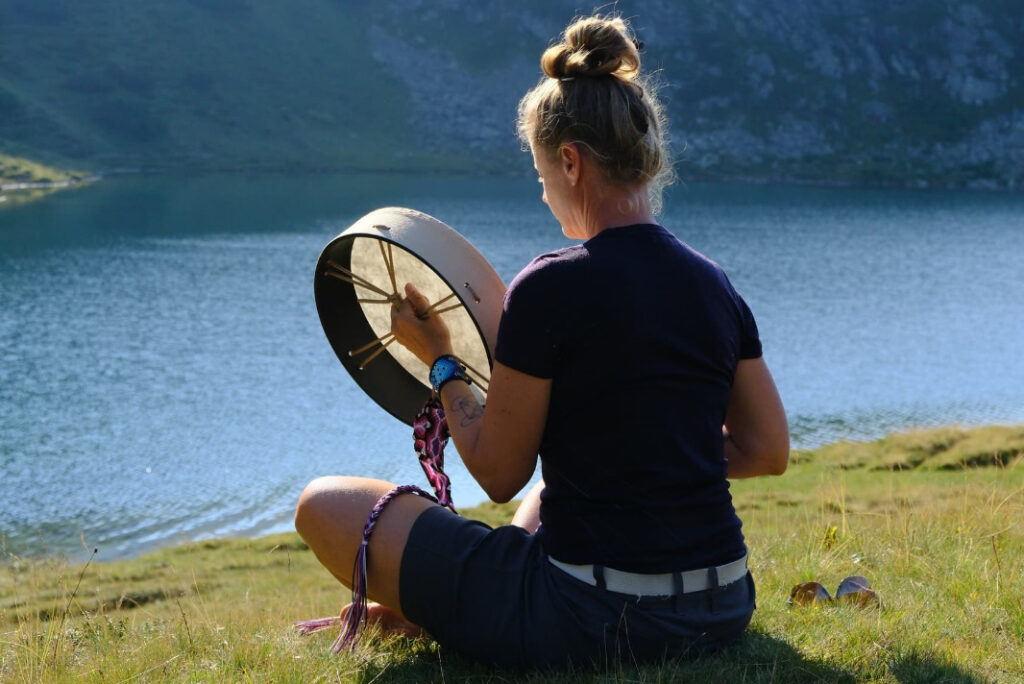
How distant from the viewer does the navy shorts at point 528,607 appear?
2.95 metres

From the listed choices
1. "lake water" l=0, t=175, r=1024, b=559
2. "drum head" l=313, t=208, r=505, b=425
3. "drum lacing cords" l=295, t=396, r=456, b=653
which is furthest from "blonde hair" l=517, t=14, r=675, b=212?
"lake water" l=0, t=175, r=1024, b=559

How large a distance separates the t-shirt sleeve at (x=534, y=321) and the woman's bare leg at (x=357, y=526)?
68cm

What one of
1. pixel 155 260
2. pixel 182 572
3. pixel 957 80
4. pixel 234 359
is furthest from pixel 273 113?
pixel 182 572

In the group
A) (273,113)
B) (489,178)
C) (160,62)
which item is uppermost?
(160,62)

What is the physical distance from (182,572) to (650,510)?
1087 cm

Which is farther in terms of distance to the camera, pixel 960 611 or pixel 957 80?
pixel 957 80

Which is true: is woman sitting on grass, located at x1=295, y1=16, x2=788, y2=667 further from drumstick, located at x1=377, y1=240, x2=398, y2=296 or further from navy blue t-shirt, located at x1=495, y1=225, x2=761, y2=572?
drumstick, located at x1=377, y1=240, x2=398, y2=296

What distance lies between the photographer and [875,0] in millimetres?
143375

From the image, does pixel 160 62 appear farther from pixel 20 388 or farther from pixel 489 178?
pixel 20 388

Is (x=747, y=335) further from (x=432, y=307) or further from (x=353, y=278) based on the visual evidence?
(x=353, y=278)

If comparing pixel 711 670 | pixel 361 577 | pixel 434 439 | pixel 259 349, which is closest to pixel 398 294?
pixel 434 439

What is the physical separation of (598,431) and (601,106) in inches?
34.6

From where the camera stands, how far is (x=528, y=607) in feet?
9.82

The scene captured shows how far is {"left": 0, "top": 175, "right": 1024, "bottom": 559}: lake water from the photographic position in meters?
17.9
